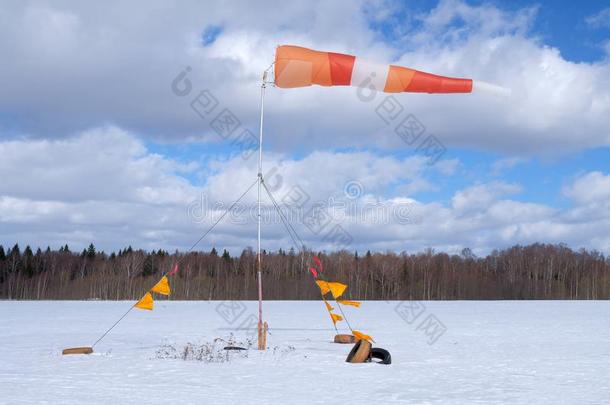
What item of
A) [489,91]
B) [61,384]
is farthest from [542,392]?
[61,384]

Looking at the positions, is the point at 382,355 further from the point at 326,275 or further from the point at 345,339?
the point at 326,275

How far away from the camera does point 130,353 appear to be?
12820 millimetres

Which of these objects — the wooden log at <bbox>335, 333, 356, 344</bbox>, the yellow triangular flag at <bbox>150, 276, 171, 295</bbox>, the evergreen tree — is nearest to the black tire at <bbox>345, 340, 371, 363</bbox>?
the wooden log at <bbox>335, 333, 356, 344</bbox>

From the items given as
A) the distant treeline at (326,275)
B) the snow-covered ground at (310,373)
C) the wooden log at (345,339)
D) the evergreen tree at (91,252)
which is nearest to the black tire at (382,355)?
the snow-covered ground at (310,373)

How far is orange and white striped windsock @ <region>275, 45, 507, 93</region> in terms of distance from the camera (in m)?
9.23

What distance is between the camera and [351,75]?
33.2 ft

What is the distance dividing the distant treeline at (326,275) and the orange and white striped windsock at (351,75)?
6106cm

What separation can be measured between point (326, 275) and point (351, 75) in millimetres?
65895

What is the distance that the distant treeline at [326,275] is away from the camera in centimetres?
7381

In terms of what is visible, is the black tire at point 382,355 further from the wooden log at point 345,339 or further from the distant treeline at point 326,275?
the distant treeline at point 326,275

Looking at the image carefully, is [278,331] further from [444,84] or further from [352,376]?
[444,84]

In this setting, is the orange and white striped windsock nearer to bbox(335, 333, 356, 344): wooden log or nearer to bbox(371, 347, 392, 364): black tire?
bbox(371, 347, 392, 364): black tire

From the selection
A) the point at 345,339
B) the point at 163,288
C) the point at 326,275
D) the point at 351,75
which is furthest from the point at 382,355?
the point at 326,275

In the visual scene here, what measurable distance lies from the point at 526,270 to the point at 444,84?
257ft
